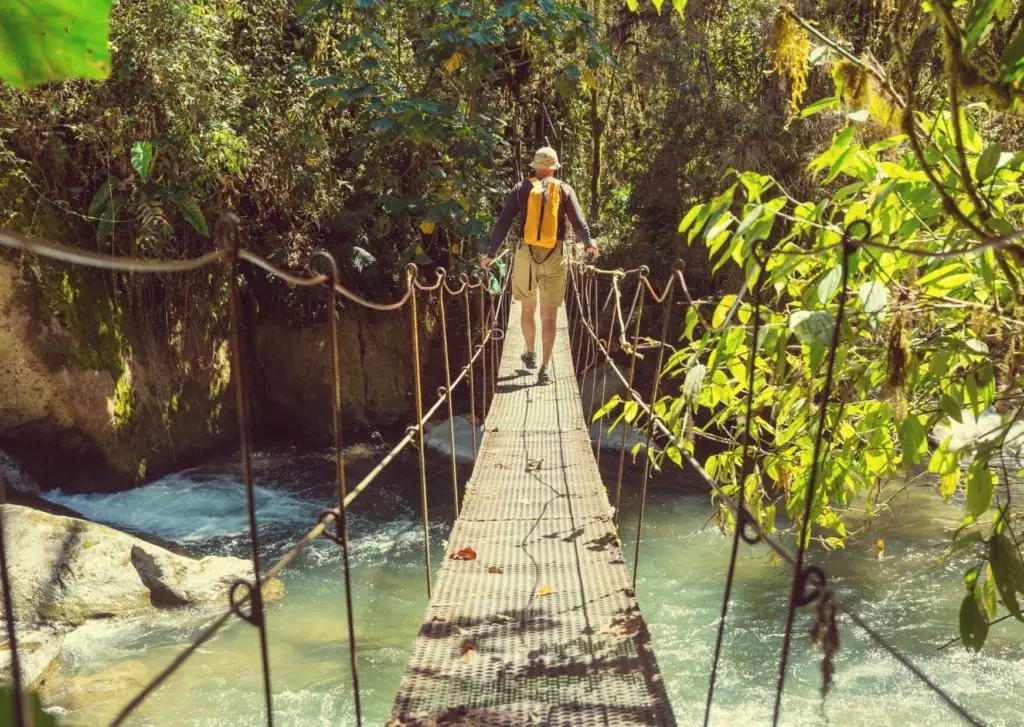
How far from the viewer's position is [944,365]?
1007 mm

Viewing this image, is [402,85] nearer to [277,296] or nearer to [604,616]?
[277,296]

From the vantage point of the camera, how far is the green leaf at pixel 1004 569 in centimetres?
81

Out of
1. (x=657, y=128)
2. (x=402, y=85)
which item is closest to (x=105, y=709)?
(x=402, y=85)

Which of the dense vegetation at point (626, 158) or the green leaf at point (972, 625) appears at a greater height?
the dense vegetation at point (626, 158)

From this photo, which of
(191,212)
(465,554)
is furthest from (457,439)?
(465,554)

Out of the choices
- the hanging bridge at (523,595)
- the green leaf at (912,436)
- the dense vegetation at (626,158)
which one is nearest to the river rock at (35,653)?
the hanging bridge at (523,595)

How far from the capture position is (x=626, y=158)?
7312 millimetres

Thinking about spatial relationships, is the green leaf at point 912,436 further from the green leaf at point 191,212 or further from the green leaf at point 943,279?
the green leaf at point 191,212

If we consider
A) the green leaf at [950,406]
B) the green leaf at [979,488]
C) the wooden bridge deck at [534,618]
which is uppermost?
the green leaf at [950,406]

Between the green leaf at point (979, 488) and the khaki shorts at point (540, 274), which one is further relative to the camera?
the khaki shorts at point (540, 274)

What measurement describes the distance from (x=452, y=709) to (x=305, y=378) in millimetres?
4256

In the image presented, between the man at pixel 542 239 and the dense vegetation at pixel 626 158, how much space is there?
51 centimetres

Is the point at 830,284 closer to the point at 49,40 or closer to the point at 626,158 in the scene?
the point at 49,40

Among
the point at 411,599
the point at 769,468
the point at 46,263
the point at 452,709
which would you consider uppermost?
the point at 46,263
